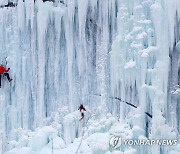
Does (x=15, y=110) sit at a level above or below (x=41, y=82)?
below

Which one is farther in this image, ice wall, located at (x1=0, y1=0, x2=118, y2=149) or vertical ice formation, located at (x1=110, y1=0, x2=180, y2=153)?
ice wall, located at (x1=0, y1=0, x2=118, y2=149)

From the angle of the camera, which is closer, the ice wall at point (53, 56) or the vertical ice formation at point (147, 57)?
the vertical ice formation at point (147, 57)

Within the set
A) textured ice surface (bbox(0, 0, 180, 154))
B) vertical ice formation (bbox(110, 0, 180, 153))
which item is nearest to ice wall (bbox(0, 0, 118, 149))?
textured ice surface (bbox(0, 0, 180, 154))

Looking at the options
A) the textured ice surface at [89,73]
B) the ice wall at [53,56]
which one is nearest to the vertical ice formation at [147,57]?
the textured ice surface at [89,73]

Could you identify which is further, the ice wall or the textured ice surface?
the ice wall

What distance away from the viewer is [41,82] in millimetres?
3775

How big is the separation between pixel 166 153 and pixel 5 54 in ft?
6.21

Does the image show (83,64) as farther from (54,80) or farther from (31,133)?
(31,133)

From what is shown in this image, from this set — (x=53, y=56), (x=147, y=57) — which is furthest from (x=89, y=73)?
(x=147, y=57)

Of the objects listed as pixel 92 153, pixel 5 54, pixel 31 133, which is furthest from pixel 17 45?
pixel 92 153

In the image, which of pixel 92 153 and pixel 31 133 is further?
pixel 31 133

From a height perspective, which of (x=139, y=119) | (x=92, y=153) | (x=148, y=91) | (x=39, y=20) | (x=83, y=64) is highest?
(x=39, y=20)

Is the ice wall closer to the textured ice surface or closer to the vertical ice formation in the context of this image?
the textured ice surface

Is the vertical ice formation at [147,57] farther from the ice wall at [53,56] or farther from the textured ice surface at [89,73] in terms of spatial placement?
the ice wall at [53,56]
